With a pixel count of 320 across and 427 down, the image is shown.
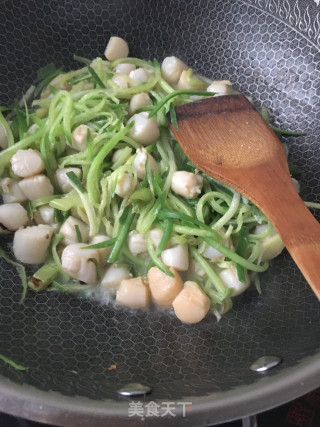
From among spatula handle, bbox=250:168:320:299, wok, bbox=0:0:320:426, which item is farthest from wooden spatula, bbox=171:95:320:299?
wok, bbox=0:0:320:426

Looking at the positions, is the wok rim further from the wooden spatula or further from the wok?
the wooden spatula

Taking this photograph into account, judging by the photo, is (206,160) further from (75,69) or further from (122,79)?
(75,69)

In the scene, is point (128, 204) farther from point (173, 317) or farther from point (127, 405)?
point (127, 405)

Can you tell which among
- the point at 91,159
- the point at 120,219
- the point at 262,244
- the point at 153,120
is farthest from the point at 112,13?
the point at 262,244

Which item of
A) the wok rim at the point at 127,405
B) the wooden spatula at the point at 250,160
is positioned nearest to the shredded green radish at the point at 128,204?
the wooden spatula at the point at 250,160

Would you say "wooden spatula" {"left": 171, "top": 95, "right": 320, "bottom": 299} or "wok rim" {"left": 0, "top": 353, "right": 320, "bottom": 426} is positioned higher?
"wooden spatula" {"left": 171, "top": 95, "right": 320, "bottom": 299}

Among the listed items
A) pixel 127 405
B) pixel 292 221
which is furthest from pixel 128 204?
pixel 127 405
